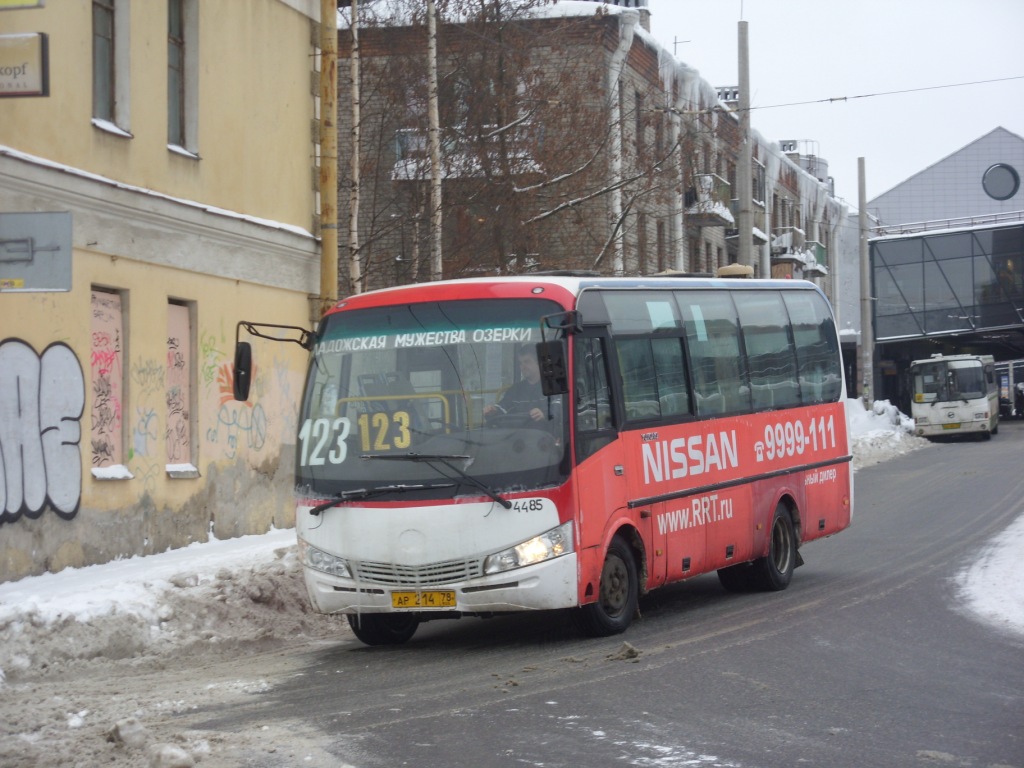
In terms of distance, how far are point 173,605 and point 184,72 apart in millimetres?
8217

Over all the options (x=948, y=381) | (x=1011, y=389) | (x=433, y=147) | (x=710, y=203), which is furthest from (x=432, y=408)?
(x=1011, y=389)

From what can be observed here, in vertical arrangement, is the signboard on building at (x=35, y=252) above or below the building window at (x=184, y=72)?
below

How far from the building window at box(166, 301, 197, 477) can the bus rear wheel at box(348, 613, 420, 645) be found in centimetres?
622

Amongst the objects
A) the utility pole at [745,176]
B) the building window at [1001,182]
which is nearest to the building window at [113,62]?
the utility pole at [745,176]

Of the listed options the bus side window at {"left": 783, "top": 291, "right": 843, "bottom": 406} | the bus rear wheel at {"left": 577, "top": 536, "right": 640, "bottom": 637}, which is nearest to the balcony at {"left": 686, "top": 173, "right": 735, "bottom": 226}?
the bus side window at {"left": 783, "top": 291, "right": 843, "bottom": 406}

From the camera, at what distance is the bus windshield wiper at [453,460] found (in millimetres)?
10359

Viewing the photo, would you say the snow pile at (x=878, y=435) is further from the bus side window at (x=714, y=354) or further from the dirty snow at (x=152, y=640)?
the dirty snow at (x=152, y=640)

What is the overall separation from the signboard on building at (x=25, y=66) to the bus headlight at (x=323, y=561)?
12.4 feet

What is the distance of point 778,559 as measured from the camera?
14.4m

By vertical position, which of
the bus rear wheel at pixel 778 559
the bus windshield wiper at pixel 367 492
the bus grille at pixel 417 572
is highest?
the bus windshield wiper at pixel 367 492

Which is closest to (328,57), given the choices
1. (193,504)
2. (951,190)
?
(193,504)

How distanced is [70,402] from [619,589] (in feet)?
21.4

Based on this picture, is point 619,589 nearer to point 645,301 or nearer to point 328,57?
point 645,301

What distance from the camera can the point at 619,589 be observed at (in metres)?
11.3
